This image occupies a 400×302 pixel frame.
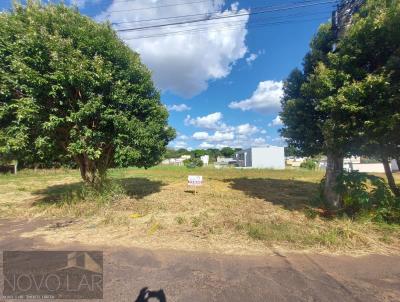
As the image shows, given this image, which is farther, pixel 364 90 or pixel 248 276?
pixel 364 90

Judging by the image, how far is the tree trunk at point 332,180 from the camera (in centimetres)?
698

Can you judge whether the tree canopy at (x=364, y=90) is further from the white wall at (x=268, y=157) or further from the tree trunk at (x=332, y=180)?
the white wall at (x=268, y=157)

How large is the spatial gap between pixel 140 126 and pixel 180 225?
10.9ft

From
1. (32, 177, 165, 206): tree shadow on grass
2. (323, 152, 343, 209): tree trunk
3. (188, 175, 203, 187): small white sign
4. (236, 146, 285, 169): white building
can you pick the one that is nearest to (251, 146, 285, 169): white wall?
(236, 146, 285, 169): white building

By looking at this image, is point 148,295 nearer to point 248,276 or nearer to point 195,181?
point 248,276

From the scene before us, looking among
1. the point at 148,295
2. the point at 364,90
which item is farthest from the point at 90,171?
the point at 364,90

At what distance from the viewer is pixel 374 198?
5699 mm

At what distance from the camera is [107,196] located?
7.99 meters

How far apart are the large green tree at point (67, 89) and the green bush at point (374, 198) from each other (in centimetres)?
582

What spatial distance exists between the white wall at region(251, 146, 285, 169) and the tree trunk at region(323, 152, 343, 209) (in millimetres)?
40997

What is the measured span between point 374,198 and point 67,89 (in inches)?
332

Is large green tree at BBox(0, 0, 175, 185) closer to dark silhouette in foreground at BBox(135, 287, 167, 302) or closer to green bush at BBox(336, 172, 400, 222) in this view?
dark silhouette in foreground at BBox(135, 287, 167, 302)

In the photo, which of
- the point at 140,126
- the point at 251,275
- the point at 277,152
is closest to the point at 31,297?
the point at 251,275

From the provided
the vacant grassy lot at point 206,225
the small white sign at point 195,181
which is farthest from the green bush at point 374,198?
the small white sign at point 195,181
